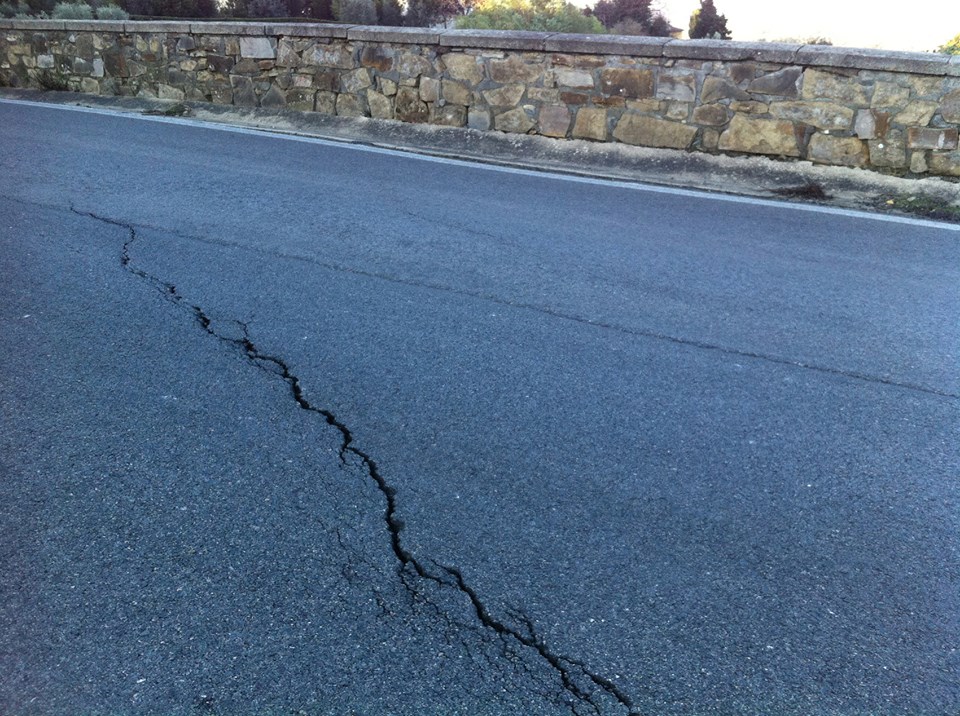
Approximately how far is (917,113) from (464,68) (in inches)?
191

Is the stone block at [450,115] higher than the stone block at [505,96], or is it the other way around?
the stone block at [505,96]

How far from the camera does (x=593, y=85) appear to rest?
931 cm

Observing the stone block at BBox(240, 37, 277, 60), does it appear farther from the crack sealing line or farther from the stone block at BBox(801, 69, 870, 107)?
the stone block at BBox(801, 69, 870, 107)

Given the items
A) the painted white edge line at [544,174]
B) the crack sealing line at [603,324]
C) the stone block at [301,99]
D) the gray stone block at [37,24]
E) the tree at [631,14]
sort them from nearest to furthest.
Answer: the crack sealing line at [603,324] → the painted white edge line at [544,174] → the stone block at [301,99] → the gray stone block at [37,24] → the tree at [631,14]

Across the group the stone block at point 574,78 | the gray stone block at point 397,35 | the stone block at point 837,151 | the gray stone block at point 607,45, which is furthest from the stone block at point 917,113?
the gray stone block at point 397,35

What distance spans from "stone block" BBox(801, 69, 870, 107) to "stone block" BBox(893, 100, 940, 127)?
1.09ft

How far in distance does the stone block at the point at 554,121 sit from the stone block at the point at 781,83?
6.67 ft

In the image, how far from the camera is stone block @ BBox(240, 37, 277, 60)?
452 inches

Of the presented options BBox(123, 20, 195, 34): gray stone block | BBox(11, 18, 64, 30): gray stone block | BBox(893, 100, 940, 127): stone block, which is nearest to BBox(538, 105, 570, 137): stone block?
BBox(893, 100, 940, 127): stone block

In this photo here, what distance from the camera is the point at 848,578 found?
2732 mm

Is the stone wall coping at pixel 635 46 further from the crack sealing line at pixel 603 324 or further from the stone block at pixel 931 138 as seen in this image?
the crack sealing line at pixel 603 324

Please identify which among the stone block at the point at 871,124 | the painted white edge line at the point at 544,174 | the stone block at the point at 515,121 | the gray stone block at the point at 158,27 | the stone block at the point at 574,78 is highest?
the gray stone block at the point at 158,27

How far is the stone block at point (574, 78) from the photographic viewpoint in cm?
932

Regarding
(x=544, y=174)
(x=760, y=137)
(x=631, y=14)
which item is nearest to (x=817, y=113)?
(x=760, y=137)
